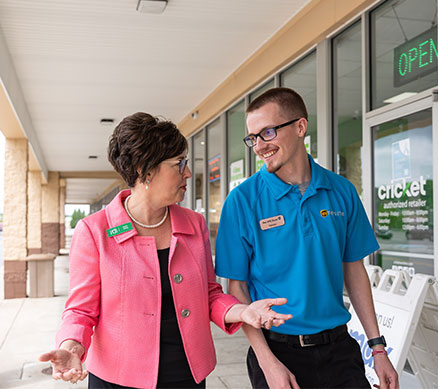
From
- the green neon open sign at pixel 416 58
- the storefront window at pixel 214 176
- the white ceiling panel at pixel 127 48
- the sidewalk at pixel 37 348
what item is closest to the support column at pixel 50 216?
the white ceiling panel at pixel 127 48

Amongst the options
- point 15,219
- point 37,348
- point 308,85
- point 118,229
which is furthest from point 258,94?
point 118,229

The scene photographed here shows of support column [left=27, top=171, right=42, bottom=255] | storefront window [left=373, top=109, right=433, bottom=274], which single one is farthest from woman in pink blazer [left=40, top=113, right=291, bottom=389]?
support column [left=27, top=171, right=42, bottom=255]

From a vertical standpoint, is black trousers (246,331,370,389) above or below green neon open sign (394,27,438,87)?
below

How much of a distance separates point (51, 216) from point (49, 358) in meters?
22.3

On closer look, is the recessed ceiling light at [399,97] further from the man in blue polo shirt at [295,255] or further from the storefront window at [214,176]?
the storefront window at [214,176]

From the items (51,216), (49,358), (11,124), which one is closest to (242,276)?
(49,358)

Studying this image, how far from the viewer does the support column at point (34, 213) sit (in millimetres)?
15767

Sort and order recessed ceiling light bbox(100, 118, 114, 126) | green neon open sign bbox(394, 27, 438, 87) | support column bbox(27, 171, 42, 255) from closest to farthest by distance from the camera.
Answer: green neon open sign bbox(394, 27, 438, 87) → recessed ceiling light bbox(100, 118, 114, 126) → support column bbox(27, 171, 42, 255)

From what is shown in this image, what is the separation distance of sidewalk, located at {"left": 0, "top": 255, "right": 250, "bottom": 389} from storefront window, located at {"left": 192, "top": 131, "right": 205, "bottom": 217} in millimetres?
3329

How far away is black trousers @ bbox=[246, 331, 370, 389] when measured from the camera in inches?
75.2

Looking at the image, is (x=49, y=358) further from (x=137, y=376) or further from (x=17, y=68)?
(x=17, y=68)

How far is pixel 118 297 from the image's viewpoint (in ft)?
5.88

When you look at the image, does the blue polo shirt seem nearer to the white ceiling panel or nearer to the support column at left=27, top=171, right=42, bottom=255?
the white ceiling panel

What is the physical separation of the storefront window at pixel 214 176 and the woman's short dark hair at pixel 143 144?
715 cm
